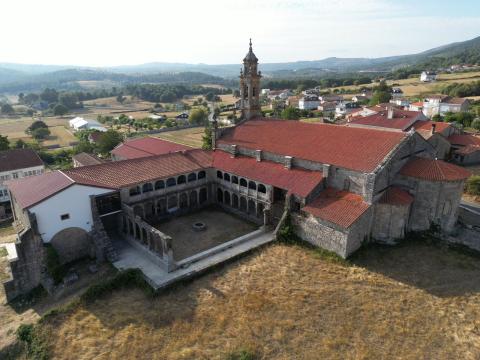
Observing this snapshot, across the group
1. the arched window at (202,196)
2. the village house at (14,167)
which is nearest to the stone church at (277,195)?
the arched window at (202,196)

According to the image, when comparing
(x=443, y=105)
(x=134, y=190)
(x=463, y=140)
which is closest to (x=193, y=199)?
(x=134, y=190)

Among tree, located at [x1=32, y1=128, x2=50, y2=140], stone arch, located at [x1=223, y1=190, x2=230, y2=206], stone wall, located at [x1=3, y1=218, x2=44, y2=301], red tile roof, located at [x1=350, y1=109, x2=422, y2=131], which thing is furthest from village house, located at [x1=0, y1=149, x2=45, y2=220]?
tree, located at [x1=32, y1=128, x2=50, y2=140]

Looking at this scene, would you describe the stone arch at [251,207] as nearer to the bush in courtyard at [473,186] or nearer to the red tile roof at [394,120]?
the bush in courtyard at [473,186]

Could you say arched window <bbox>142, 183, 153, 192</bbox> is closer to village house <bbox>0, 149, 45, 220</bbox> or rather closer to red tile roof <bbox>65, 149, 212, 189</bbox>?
red tile roof <bbox>65, 149, 212, 189</bbox>

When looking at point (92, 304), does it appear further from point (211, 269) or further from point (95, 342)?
point (211, 269)

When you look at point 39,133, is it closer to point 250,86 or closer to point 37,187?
point 250,86
